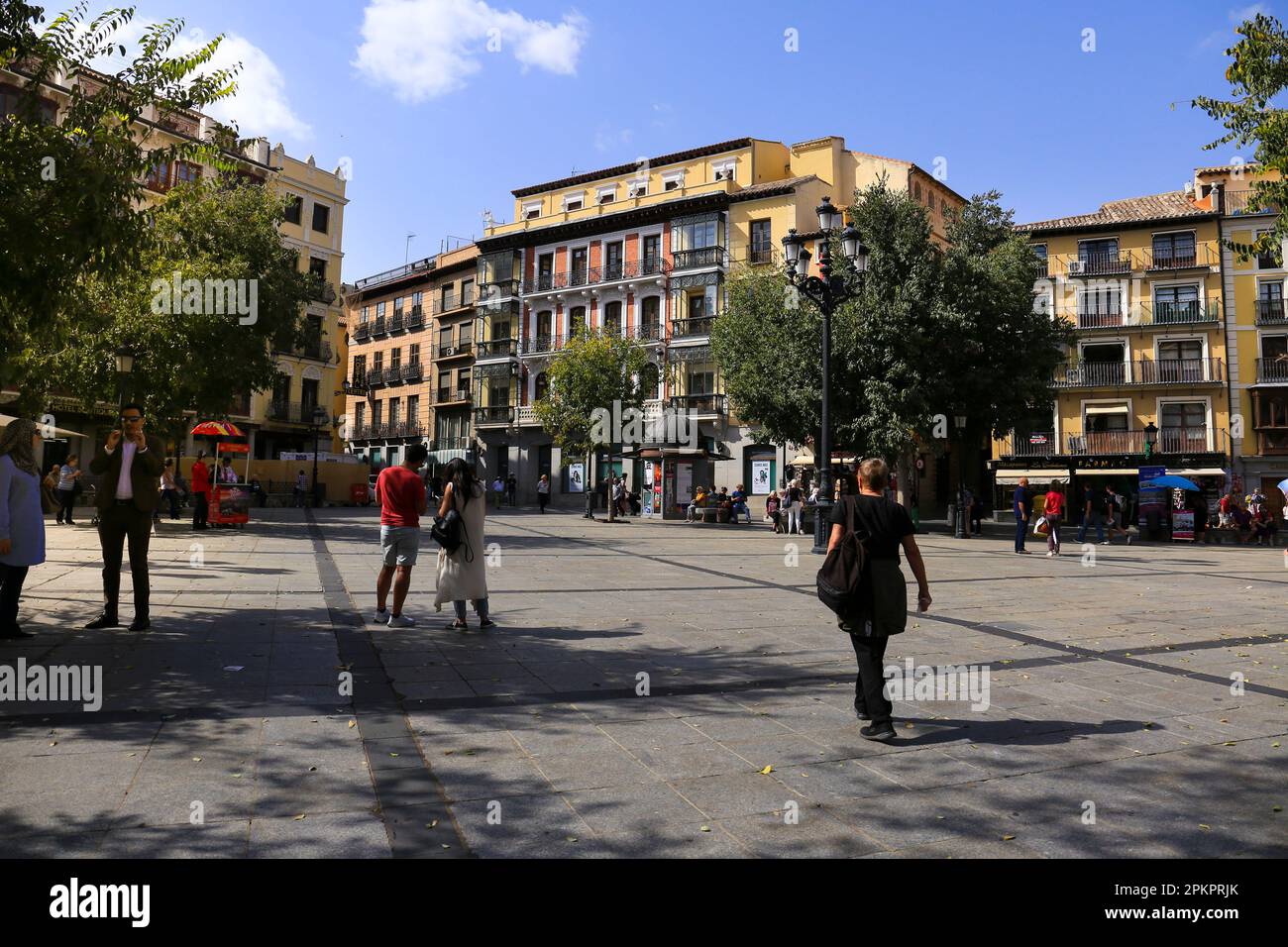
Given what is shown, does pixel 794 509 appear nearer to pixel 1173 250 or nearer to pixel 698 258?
pixel 698 258

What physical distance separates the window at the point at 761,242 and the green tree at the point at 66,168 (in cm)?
3043

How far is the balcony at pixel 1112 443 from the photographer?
36781 mm

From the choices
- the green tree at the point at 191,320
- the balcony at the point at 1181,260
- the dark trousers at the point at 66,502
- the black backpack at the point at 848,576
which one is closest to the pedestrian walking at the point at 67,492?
the dark trousers at the point at 66,502

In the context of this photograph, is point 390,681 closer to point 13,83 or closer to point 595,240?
point 13,83

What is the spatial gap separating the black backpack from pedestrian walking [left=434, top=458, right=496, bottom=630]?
3.68 meters

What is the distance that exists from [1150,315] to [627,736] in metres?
42.1

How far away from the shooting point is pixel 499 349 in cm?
4453

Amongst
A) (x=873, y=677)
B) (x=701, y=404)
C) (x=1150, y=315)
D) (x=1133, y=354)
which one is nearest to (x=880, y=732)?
(x=873, y=677)

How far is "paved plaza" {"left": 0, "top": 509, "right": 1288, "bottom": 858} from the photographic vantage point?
10.3 feet

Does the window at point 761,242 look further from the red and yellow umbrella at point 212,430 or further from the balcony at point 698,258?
the red and yellow umbrella at point 212,430

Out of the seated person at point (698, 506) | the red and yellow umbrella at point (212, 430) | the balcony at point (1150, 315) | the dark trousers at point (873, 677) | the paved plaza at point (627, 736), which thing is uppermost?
the balcony at point (1150, 315)

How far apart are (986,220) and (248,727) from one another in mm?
28325

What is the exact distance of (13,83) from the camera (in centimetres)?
2794
